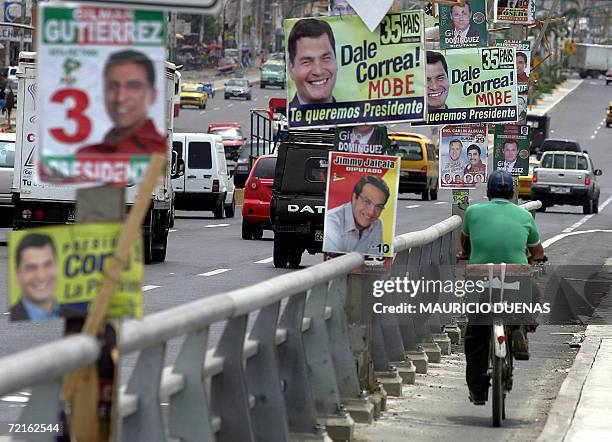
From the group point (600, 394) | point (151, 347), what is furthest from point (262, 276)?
point (151, 347)

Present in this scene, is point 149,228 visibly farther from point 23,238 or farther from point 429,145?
point 429,145

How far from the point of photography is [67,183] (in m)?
5.60

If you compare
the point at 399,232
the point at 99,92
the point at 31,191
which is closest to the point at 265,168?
the point at 399,232

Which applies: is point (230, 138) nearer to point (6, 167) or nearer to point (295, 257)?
point (6, 167)

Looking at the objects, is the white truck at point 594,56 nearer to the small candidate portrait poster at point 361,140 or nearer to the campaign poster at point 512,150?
the campaign poster at point 512,150

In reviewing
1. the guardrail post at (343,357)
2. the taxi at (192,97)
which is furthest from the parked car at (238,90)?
the guardrail post at (343,357)

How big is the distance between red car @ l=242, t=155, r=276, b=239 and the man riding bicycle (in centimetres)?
1932

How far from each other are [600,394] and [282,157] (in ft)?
43.8

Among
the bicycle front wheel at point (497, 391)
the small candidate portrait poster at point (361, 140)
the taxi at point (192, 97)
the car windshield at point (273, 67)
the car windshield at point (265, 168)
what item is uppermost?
the car windshield at point (273, 67)

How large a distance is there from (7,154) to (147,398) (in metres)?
24.3

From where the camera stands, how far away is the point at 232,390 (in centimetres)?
810

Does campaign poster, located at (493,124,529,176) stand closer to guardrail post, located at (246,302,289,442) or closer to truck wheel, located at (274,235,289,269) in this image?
truck wheel, located at (274,235,289,269)

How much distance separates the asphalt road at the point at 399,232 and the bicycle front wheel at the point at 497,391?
122 mm

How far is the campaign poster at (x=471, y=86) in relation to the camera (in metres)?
18.2
